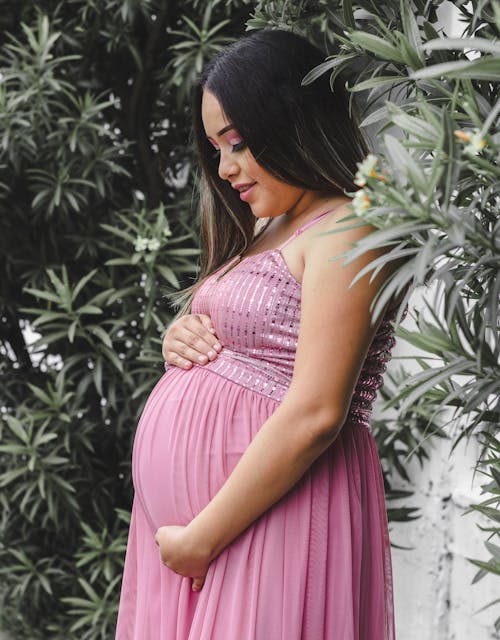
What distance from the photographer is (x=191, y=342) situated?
162cm

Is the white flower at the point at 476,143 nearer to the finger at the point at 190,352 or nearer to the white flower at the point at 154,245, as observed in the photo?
the finger at the point at 190,352

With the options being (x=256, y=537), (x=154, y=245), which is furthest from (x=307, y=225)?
(x=154, y=245)

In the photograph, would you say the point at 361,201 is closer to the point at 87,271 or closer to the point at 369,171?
the point at 369,171

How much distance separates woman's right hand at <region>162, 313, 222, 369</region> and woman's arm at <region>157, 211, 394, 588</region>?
256 mm

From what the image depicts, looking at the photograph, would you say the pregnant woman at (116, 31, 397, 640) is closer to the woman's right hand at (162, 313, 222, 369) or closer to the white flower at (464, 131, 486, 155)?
the woman's right hand at (162, 313, 222, 369)

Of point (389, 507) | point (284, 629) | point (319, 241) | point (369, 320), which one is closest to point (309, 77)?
point (319, 241)

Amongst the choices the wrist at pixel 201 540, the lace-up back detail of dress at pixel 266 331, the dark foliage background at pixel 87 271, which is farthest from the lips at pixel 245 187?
the dark foliage background at pixel 87 271

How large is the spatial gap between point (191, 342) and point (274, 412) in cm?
30

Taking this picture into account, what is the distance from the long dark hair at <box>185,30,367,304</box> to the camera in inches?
58.5

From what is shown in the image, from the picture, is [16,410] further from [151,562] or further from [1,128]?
[151,562]

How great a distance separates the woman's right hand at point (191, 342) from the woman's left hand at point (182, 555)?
0.31m

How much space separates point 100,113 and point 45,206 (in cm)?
40

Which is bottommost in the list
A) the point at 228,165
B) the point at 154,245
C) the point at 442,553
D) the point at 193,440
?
the point at 442,553

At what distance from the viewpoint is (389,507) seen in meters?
3.06
